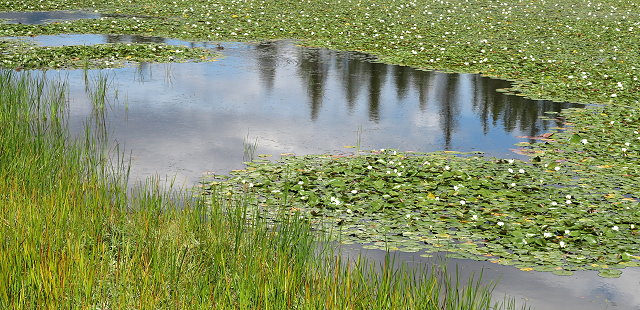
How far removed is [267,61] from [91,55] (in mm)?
4589

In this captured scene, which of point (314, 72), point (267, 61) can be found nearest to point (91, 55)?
point (267, 61)

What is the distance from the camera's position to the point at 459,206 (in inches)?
388

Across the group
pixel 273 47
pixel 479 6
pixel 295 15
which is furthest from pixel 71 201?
pixel 479 6

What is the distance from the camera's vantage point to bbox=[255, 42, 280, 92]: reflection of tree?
735 inches

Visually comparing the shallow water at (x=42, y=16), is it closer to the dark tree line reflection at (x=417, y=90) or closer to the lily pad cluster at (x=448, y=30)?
the lily pad cluster at (x=448, y=30)

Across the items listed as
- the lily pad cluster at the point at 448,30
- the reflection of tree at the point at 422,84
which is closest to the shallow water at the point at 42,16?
the lily pad cluster at the point at 448,30

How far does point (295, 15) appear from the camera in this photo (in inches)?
1193

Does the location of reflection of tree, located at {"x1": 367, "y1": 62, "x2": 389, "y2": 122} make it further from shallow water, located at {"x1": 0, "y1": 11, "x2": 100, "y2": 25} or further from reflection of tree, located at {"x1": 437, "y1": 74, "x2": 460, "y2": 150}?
shallow water, located at {"x1": 0, "y1": 11, "x2": 100, "y2": 25}

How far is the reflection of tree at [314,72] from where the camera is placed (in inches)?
659

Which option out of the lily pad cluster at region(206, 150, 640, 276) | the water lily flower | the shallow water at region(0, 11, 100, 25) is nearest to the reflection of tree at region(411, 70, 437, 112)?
the lily pad cluster at region(206, 150, 640, 276)

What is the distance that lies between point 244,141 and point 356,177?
2.79 meters

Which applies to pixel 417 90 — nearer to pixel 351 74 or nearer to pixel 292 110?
pixel 351 74

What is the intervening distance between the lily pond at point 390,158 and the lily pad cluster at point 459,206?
3 centimetres

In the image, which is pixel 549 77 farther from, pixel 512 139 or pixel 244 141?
pixel 244 141
